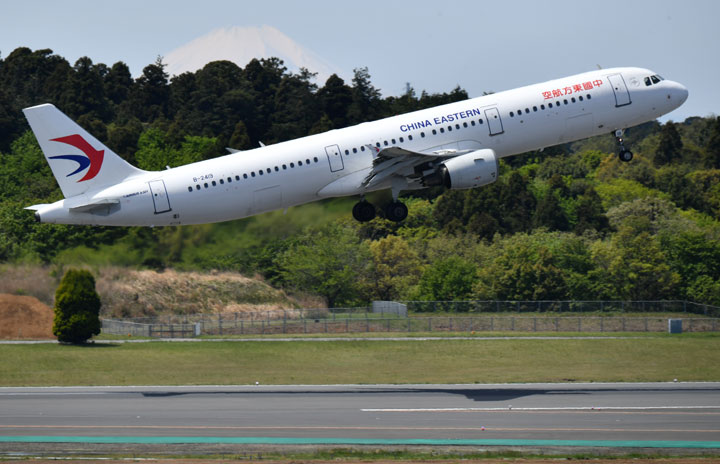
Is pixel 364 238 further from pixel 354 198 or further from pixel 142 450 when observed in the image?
pixel 142 450

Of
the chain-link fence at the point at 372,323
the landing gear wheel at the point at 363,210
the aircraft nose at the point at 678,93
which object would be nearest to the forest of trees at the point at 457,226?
the chain-link fence at the point at 372,323

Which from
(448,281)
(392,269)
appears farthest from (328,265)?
(448,281)

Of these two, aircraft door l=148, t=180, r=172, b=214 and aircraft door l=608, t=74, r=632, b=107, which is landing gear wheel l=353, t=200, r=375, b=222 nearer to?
aircraft door l=148, t=180, r=172, b=214

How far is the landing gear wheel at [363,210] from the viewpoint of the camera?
56.0 metres

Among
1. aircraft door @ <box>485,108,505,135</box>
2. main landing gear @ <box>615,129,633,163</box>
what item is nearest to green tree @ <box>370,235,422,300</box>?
main landing gear @ <box>615,129,633,163</box>

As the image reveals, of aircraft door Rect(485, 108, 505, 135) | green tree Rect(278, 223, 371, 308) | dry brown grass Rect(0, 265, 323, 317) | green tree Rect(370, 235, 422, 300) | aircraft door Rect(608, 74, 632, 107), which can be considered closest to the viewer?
aircraft door Rect(485, 108, 505, 135)

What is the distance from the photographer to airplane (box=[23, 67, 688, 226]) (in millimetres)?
52344

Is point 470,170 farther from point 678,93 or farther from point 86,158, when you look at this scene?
point 86,158

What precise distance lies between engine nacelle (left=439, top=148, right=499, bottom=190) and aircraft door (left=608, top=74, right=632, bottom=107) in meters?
8.87

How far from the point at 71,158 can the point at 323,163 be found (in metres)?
13.2

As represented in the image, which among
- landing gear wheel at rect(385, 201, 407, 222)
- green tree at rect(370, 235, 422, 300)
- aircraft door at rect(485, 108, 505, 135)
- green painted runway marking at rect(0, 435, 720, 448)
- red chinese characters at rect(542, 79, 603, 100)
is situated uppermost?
red chinese characters at rect(542, 79, 603, 100)

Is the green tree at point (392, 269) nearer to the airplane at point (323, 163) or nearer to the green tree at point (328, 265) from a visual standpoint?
the green tree at point (328, 265)

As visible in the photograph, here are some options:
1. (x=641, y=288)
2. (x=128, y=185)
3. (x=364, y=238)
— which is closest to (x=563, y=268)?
(x=641, y=288)

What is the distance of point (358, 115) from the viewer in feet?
A: 589
